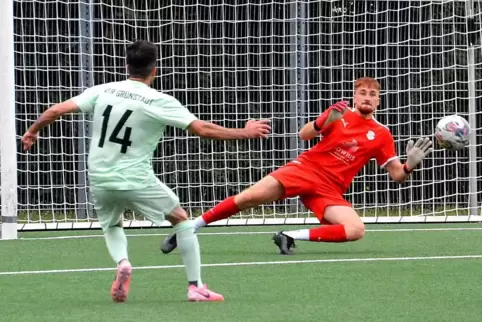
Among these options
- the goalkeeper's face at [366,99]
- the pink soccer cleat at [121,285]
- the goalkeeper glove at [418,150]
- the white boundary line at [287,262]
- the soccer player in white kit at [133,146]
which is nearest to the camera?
the pink soccer cleat at [121,285]

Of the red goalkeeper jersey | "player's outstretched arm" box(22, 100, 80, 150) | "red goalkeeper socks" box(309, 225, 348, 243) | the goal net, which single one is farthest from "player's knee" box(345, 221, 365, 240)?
the goal net

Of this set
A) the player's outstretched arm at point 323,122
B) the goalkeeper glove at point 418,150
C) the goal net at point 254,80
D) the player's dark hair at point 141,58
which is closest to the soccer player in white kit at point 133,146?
the player's dark hair at point 141,58

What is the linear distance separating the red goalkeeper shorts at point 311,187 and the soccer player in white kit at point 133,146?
3188mm

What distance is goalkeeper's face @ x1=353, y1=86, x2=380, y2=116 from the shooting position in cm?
1005

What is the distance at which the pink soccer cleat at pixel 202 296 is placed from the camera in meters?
6.78

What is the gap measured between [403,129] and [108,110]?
8.84 metres

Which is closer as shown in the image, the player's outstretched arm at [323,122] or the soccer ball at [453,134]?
the player's outstretched arm at [323,122]

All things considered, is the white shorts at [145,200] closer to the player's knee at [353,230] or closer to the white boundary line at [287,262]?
the white boundary line at [287,262]

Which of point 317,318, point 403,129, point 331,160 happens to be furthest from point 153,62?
point 403,129

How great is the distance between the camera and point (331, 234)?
9.75 m

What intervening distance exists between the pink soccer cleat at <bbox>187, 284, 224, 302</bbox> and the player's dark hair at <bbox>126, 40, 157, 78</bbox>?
1.22m

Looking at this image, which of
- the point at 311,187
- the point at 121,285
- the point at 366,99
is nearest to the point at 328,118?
the point at 366,99

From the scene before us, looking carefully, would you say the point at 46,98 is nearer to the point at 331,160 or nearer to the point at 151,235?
the point at 151,235

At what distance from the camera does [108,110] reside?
22.7 ft
